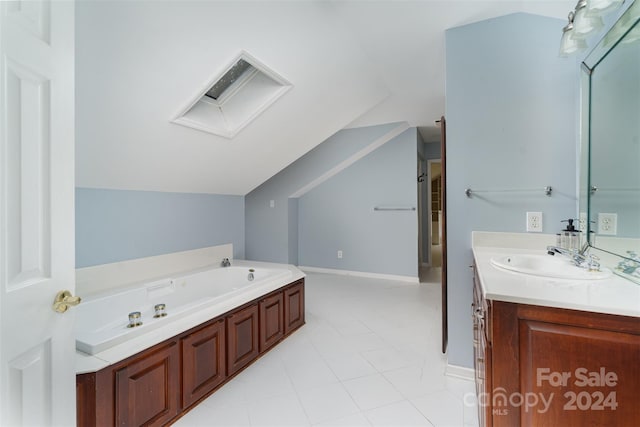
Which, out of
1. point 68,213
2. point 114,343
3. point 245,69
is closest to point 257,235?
point 245,69

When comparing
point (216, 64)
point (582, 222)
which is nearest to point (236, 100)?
point (216, 64)

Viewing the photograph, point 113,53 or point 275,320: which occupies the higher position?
point 113,53

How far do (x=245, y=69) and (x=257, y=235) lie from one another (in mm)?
2963

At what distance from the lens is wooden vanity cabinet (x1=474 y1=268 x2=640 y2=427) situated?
2.90ft

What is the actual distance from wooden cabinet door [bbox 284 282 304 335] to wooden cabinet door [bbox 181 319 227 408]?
752mm

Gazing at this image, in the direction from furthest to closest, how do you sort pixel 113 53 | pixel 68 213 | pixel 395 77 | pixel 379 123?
1. pixel 379 123
2. pixel 395 77
3. pixel 113 53
4. pixel 68 213

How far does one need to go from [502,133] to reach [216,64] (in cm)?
193

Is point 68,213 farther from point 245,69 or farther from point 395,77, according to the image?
point 395,77

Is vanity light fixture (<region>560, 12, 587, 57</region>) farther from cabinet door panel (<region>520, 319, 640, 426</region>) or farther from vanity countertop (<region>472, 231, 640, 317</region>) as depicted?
cabinet door panel (<region>520, 319, 640, 426</region>)

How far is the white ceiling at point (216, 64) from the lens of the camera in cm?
155

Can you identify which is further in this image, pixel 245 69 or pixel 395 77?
pixel 395 77

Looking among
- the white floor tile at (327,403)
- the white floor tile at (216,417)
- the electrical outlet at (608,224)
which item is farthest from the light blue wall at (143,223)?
the electrical outlet at (608,224)

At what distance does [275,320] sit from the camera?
2439mm

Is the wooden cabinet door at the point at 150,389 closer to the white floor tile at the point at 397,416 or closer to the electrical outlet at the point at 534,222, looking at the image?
the white floor tile at the point at 397,416
